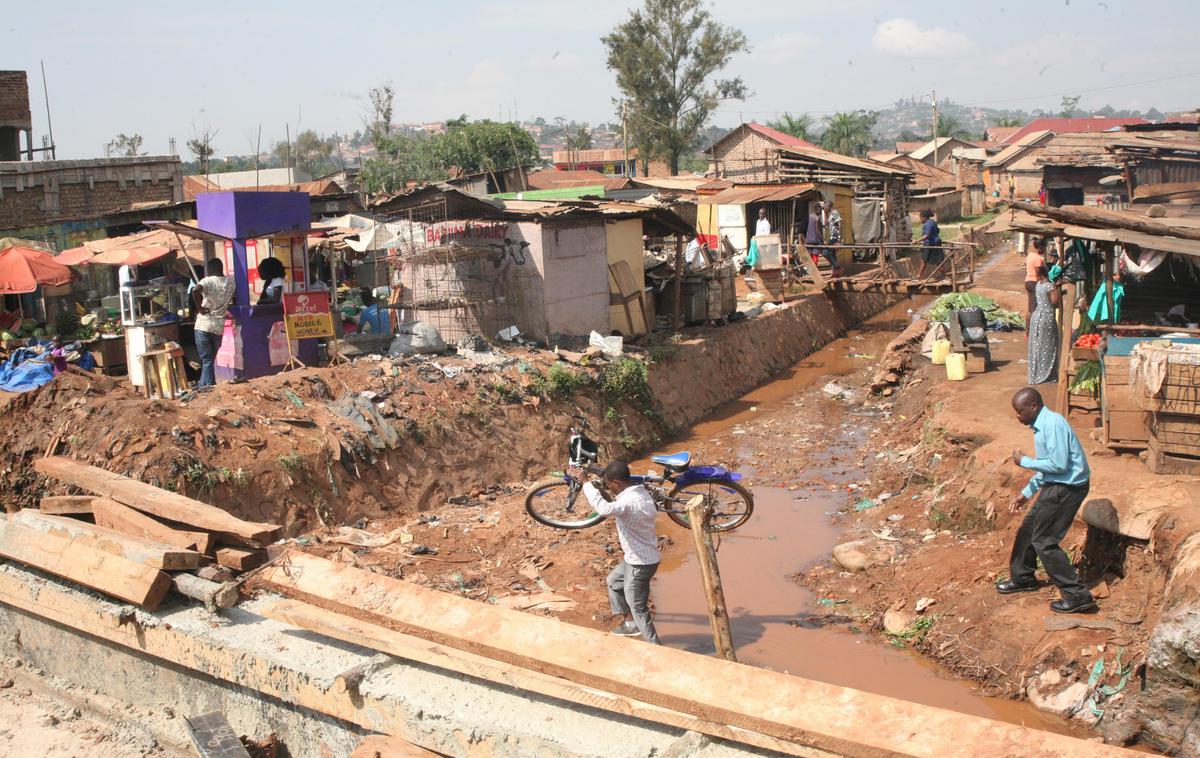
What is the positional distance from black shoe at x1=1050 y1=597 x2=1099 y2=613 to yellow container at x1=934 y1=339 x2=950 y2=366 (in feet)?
26.8

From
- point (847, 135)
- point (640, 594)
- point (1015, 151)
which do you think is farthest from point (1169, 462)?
point (847, 135)

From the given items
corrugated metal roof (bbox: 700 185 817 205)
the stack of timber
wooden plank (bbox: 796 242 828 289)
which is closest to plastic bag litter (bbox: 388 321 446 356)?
the stack of timber

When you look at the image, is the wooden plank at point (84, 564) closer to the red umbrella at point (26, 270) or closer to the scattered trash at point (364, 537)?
the scattered trash at point (364, 537)

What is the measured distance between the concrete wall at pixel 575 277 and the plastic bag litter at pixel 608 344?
22.8 inches

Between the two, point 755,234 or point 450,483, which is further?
point 755,234

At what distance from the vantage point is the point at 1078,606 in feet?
22.2

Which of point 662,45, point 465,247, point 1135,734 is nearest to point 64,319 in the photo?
point 465,247

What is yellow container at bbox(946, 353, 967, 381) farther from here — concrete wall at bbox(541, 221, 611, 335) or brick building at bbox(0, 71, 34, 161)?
brick building at bbox(0, 71, 34, 161)

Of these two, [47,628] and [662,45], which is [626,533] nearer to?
[47,628]

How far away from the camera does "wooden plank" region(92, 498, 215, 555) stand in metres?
6.64

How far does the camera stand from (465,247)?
47.9 feet

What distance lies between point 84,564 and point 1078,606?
6919mm

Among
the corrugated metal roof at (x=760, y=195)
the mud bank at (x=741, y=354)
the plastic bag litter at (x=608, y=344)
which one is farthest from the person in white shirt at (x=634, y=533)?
the corrugated metal roof at (x=760, y=195)

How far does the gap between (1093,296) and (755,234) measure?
45.9 feet
